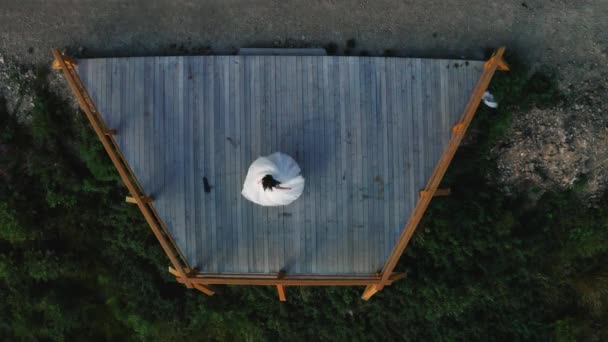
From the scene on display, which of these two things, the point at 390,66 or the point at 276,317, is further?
the point at 276,317

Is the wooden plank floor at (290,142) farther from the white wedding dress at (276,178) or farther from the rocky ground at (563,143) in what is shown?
the rocky ground at (563,143)

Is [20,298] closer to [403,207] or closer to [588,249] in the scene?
[403,207]

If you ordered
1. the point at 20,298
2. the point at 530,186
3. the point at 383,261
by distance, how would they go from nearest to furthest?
the point at 383,261 → the point at 530,186 → the point at 20,298

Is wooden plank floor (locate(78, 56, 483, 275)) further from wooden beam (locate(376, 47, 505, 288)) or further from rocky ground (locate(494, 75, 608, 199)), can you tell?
rocky ground (locate(494, 75, 608, 199))

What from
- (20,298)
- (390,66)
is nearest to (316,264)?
(390,66)

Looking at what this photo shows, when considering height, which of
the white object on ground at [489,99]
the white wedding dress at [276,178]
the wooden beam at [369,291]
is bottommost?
the wooden beam at [369,291]

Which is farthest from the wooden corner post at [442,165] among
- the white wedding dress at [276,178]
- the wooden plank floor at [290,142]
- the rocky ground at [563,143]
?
the white wedding dress at [276,178]
